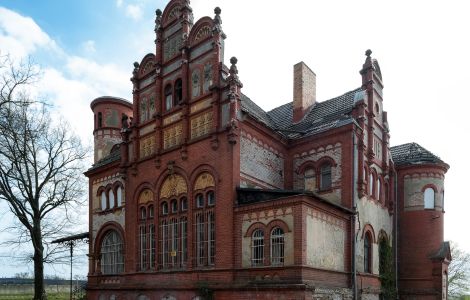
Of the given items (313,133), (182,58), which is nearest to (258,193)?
(313,133)

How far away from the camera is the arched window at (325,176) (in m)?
21.9

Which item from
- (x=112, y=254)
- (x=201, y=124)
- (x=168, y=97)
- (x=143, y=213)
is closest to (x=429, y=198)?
(x=201, y=124)

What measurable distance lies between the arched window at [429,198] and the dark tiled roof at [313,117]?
24.8 feet

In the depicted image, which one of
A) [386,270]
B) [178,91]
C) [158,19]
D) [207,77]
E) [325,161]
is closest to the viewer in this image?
[207,77]

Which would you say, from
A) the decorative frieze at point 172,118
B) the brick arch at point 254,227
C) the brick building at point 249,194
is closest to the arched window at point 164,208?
the brick building at point 249,194

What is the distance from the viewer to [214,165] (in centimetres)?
2025

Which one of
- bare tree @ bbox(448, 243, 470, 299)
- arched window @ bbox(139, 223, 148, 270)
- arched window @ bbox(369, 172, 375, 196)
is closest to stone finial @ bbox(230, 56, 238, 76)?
arched window @ bbox(369, 172, 375, 196)

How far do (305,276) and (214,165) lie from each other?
6.39m

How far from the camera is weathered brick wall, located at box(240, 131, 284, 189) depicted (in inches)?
803

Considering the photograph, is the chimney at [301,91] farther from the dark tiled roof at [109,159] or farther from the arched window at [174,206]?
the dark tiled roof at [109,159]

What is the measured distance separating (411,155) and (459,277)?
77.3ft

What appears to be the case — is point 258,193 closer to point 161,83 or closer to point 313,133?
point 313,133

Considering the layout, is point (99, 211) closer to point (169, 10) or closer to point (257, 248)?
point (169, 10)

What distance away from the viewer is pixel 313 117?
25.3 metres
